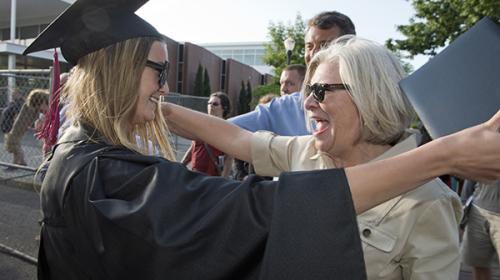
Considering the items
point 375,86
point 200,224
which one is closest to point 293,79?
point 375,86

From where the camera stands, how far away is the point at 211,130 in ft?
7.68

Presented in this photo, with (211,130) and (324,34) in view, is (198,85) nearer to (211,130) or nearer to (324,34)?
(324,34)

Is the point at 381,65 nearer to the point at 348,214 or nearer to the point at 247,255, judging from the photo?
the point at 348,214

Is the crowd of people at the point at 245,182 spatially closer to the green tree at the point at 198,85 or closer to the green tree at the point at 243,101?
the green tree at the point at 198,85

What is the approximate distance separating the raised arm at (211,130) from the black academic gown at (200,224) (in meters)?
1.08

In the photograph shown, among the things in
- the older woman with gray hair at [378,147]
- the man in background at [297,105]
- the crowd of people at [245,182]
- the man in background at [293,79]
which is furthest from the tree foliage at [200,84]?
the older woman with gray hair at [378,147]

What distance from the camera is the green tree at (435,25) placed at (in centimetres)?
1351

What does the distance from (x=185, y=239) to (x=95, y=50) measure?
82 centimetres

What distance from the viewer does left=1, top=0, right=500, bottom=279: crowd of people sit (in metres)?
1.04

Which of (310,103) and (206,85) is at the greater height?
(310,103)

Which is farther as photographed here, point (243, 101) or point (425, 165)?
point (243, 101)

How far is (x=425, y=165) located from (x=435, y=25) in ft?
52.8

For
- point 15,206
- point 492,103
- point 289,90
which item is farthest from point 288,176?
point 15,206

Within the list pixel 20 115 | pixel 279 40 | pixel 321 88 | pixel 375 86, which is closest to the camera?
pixel 375 86
